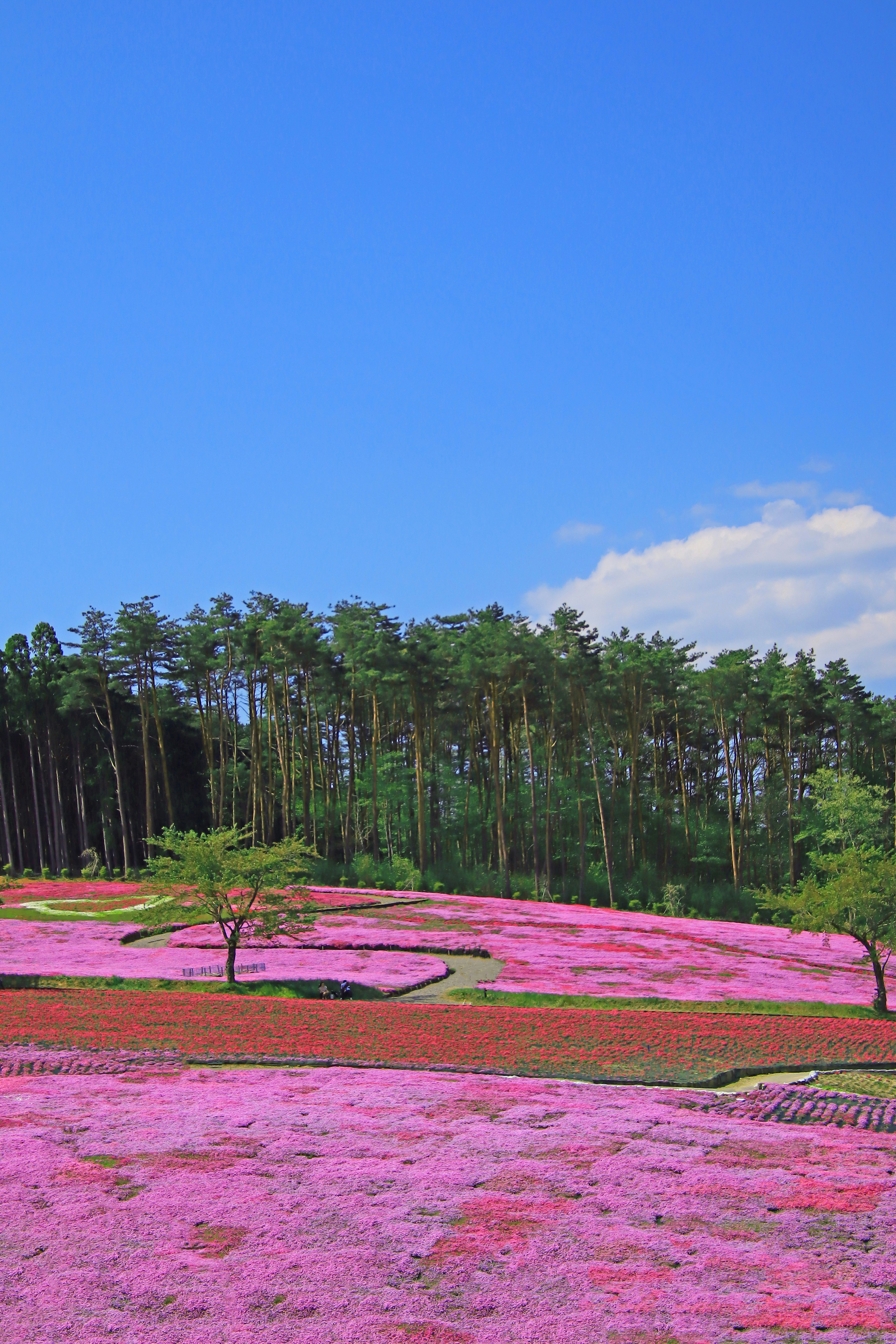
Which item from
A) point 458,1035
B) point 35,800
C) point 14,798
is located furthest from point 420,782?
point 458,1035

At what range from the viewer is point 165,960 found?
35.5 metres

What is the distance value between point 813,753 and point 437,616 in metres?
33.2

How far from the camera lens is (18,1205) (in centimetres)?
952

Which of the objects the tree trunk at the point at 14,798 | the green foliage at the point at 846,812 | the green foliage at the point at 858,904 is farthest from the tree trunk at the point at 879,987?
the tree trunk at the point at 14,798

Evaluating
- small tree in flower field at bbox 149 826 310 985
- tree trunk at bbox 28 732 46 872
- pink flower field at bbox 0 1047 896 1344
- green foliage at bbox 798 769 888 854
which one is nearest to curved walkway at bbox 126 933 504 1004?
small tree in flower field at bbox 149 826 310 985

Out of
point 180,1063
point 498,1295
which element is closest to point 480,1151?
point 498,1295

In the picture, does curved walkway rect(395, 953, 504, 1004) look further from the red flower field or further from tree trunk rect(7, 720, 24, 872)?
tree trunk rect(7, 720, 24, 872)

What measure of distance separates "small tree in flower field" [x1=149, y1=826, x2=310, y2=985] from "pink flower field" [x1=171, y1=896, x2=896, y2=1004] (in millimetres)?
4173

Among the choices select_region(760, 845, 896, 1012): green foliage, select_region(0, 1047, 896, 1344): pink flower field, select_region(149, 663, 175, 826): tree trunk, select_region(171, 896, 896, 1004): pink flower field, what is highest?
select_region(149, 663, 175, 826): tree trunk

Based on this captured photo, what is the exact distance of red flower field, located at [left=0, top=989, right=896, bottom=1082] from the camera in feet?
61.8

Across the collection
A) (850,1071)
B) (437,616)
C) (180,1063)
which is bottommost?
(850,1071)

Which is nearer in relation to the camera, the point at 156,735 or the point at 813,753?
the point at 156,735

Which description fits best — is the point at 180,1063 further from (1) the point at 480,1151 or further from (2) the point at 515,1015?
(2) the point at 515,1015

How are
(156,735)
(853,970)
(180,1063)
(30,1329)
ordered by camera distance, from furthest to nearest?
(156,735) < (853,970) < (180,1063) < (30,1329)
